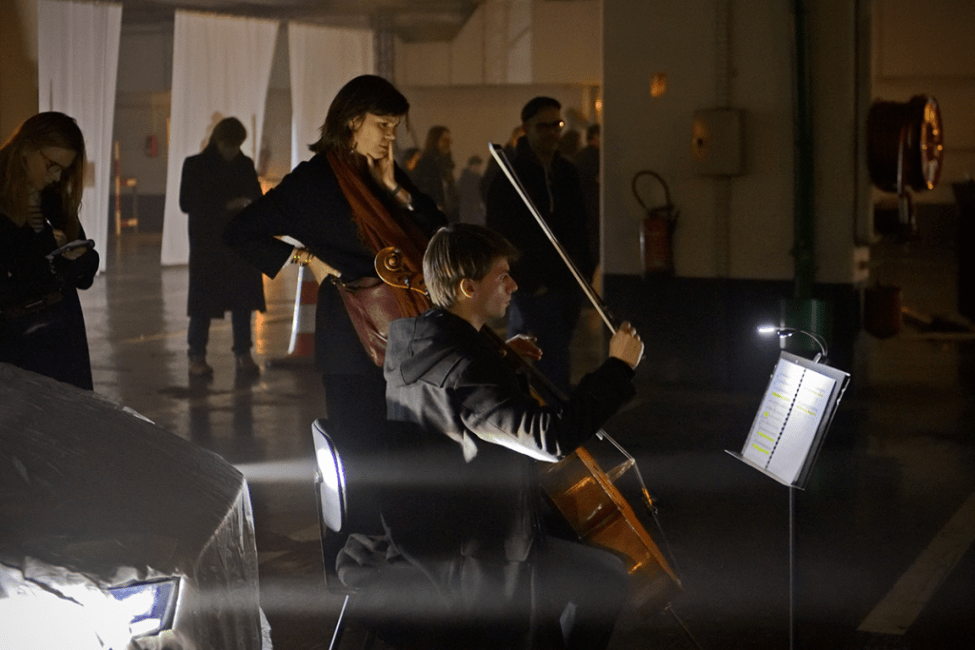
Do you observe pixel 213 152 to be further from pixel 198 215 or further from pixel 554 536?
pixel 554 536

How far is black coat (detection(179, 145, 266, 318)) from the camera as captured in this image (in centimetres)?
892

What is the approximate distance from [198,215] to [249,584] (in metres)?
7.03

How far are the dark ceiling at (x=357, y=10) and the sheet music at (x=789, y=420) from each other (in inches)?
648

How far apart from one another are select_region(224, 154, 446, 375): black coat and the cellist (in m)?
1.00

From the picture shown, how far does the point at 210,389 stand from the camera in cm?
838

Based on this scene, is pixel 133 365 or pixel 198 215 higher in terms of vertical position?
pixel 198 215

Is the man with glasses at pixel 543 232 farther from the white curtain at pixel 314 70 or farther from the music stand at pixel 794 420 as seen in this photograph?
the white curtain at pixel 314 70

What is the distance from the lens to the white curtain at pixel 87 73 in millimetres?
15141

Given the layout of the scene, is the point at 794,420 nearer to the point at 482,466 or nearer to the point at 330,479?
the point at 482,466

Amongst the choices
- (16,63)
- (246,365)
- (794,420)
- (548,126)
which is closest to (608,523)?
(794,420)

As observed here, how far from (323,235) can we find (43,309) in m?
1.01

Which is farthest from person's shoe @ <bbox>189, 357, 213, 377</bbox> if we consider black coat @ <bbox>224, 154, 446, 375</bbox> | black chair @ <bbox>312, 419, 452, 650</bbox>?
black chair @ <bbox>312, 419, 452, 650</bbox>

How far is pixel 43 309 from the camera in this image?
168 inches

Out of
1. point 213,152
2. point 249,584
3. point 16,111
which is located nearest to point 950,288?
point 213,152
